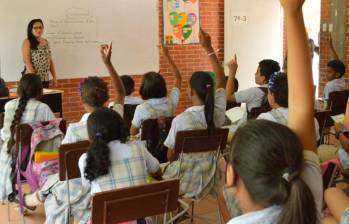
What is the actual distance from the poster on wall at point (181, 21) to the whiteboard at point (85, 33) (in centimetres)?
24

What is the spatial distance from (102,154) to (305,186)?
134 cm

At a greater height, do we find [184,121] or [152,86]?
[152,86]

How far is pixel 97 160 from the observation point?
2.25m

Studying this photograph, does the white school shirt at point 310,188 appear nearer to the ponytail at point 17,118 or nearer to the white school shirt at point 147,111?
the white school shirt at point 147,111

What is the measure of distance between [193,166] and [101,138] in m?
1.10

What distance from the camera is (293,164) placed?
112cm

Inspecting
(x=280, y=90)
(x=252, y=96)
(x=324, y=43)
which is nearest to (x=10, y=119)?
Result: (x=280, y=90)

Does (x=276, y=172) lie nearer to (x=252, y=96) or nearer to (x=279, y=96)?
(x=279, y=96)

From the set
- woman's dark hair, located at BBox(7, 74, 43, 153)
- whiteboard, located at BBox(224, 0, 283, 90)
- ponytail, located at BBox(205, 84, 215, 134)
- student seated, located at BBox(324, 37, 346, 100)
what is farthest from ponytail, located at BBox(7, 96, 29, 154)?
whiteboard, located at BBox(224, 0, 283, 90)

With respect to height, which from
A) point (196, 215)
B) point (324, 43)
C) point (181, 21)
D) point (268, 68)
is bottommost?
point (196, 215)

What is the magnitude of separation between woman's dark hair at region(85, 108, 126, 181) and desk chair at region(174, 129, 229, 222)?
67cm

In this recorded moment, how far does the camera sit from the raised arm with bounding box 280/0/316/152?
4.33ft

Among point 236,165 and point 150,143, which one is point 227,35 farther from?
point 236,165

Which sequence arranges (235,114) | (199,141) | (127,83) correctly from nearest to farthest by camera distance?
(199,141) → (235,114) → (127,83)
